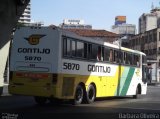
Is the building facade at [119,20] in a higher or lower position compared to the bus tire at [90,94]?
higher

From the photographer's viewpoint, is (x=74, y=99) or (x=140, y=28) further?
(x=140, y=28)

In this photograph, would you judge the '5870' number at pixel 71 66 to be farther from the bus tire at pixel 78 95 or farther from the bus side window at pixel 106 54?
the bus side window at pixel 106 54

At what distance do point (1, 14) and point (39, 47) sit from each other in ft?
7.12

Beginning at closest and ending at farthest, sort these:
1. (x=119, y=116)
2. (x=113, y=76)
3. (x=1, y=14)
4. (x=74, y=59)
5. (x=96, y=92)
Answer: (x=119, y=116) < (x=1, y=14) < (x=74, y=59) < (x=96, y=92) < (x=113, y=76)

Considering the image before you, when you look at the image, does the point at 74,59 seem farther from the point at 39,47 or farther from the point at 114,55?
the point at 114,55

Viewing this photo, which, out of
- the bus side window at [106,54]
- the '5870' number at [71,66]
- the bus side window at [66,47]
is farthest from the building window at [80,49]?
the bus side window at [106,54]

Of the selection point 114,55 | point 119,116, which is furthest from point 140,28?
point 119,116

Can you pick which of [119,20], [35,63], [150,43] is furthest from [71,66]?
[119,20]

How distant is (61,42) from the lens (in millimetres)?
20297

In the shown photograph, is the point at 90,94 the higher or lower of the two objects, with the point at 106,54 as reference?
lower

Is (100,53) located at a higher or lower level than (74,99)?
higher

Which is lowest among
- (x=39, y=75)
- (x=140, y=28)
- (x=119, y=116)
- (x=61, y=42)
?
(x=119, y=116)

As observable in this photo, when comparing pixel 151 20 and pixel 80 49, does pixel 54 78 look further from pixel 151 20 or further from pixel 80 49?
pixel 151 20

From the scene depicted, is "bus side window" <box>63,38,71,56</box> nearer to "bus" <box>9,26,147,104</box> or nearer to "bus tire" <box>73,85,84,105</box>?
"bus" <box>9,26,147,104</box>
